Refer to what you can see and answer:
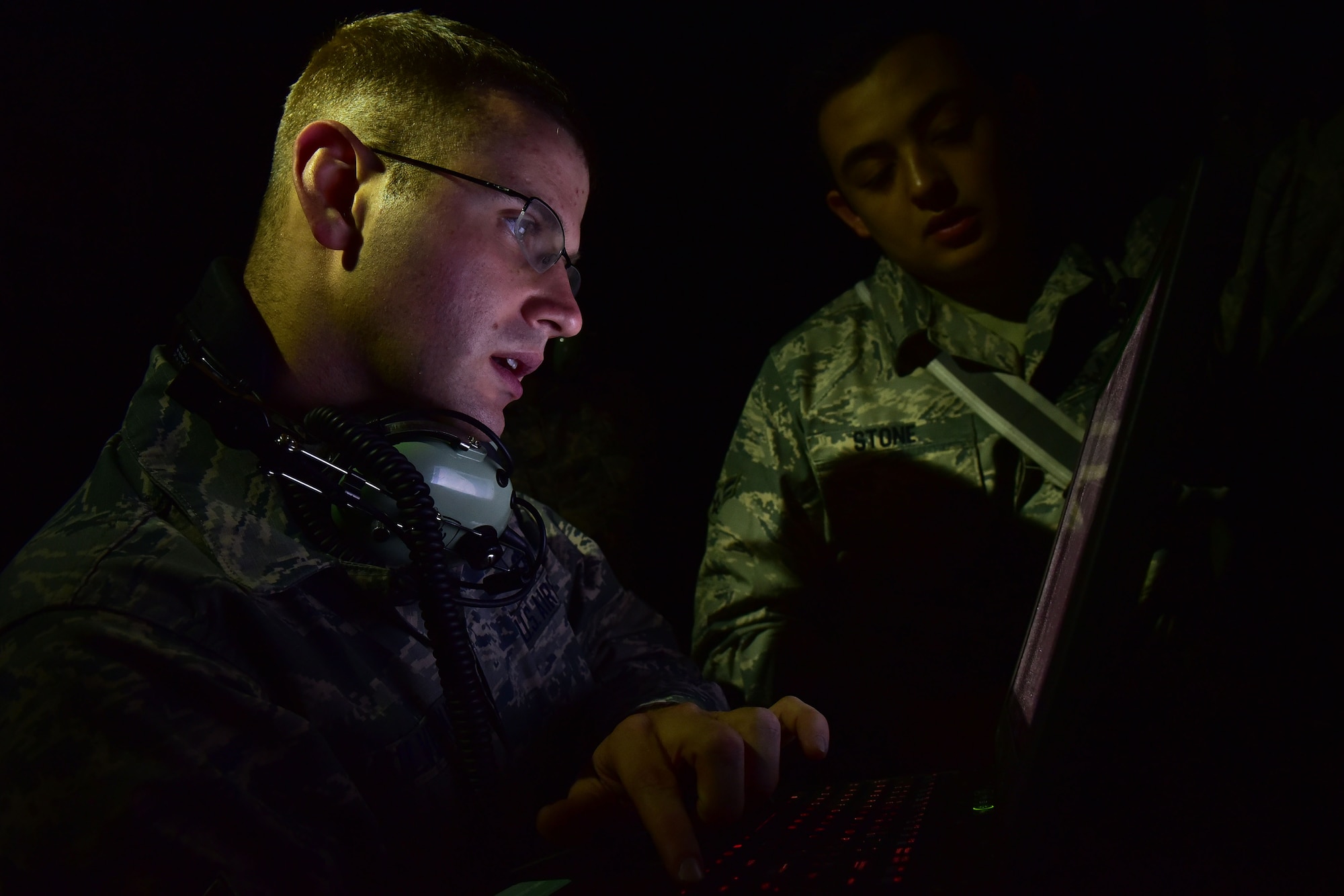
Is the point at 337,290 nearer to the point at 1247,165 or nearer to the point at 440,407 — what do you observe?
the point at 440,407

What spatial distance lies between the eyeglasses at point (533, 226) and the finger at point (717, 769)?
918mm

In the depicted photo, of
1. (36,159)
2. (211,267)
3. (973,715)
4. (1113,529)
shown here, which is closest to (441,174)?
(211,267)

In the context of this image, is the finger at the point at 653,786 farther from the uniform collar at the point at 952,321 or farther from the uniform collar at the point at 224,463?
the uniform collar at the point at 952,321

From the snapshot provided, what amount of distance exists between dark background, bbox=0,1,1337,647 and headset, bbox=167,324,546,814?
0.87 meters

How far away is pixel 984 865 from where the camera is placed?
59 cm

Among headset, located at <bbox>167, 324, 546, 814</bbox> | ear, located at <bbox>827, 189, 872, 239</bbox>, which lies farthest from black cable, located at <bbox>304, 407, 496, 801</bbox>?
ear, located at <bbox>827, 189, 872, 239</bbox>

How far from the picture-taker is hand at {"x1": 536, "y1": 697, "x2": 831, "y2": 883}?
85 cm

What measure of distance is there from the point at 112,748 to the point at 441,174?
1.01 m

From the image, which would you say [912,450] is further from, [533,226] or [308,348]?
[308,348]

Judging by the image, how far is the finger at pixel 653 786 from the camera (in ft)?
2.44

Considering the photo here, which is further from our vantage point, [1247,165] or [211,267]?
[211,267]

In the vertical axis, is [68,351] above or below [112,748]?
above

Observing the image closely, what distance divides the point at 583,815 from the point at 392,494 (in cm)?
55

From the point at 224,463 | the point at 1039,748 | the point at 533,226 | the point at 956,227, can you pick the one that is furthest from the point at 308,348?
the point at 956,227
